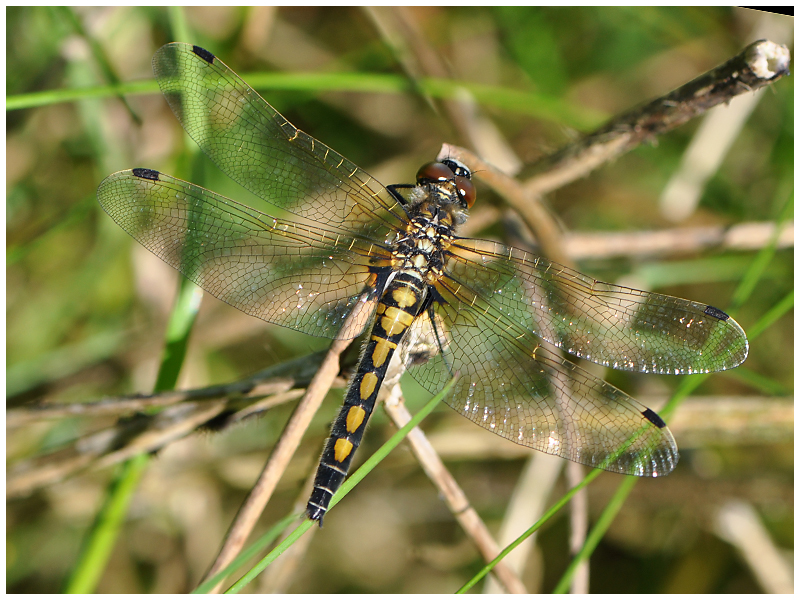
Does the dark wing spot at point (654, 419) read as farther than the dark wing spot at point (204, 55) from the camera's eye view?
No

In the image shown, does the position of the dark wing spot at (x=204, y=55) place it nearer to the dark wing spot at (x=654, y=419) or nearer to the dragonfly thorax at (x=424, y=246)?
the dragonfly thorax at (x=424, y=246)

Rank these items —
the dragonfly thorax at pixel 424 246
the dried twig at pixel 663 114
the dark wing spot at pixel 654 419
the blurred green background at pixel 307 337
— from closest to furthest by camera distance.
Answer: the dried twig at pixel 663 114
the dark wing spot at pixel 654 419
the dragonfly thorax at pixel 424 246
the blurred green background at pixel 307 337

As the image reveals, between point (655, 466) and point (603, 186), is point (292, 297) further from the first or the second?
point (603, 186)

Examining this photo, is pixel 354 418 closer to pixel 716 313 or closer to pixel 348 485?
pixel 348 485

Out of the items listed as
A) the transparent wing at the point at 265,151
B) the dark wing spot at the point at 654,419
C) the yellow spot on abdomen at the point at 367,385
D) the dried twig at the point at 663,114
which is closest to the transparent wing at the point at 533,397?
the dark wing spot at the point at 654,419

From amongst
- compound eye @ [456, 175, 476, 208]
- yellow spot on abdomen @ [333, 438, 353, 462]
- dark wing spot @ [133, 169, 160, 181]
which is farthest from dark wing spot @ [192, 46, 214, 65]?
yellow spot on abdomen @ [333, 438, 353, 462]

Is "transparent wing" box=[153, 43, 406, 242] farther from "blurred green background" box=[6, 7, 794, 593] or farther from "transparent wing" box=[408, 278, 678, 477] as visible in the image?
"transparent wing" box=[408, 278, 678, 477]

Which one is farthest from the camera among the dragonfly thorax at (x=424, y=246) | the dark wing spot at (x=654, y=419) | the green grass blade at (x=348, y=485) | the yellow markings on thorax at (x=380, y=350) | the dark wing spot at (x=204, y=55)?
the dragonfly thorax at (x=424, y=246)

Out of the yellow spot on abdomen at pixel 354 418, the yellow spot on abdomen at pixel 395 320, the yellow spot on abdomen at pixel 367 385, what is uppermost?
the yellow spot on abdomen at pixel 395 320
